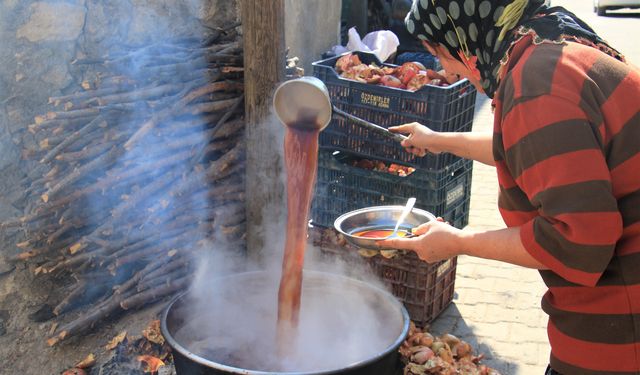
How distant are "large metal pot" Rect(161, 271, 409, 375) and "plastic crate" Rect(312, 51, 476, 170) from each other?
4.32 ft

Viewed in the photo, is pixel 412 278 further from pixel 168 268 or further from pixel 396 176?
pixel 168 268

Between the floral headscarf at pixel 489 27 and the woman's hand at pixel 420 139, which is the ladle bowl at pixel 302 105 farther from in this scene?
the floral headscarf at pixel 489 27

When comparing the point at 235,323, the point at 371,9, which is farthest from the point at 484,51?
the point at 371,9

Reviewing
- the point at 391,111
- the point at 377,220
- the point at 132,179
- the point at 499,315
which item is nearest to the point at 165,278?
the point at 132,179

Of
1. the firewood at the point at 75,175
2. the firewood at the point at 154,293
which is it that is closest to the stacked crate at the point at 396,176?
the firewood at the point at 154,293

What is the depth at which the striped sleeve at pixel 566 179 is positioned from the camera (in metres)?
1.59

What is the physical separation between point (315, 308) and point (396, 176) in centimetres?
130

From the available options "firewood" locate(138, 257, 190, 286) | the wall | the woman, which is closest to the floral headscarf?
the woman

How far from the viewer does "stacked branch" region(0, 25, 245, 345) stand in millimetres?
3605

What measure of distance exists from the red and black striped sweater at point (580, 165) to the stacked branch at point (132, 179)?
7.59 feet

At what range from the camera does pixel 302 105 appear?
2.87 meters

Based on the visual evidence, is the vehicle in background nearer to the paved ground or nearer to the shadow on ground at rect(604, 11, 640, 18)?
the shadow on ground at rect(604, 11, 640, 18)

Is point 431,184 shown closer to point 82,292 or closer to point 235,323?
point 235,323

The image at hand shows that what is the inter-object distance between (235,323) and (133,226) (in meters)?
0.97
